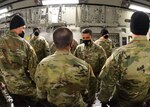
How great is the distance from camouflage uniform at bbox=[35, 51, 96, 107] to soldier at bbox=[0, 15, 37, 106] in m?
0.69

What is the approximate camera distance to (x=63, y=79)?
2424 millimetres

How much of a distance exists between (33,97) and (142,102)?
1290 millimetres

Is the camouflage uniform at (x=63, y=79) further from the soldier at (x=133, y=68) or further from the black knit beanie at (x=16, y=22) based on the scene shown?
the black knit beanie at (x=16, y=22)

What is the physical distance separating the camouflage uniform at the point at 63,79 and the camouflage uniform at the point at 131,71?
0.83 feet

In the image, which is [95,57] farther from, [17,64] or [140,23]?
[140,23]

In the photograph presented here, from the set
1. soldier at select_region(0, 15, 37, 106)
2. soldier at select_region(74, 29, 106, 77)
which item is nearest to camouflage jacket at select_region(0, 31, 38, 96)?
soldier at select_region(0, 15, 37, 106)

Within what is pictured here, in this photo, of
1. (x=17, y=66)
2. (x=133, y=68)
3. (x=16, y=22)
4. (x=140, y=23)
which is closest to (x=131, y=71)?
(x=133, y=68)

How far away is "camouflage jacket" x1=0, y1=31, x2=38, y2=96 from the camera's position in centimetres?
317

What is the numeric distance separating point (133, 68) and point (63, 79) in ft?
2.14

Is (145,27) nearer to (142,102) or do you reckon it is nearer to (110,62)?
(110,62)

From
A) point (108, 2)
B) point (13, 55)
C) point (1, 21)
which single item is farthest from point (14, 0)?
point (13, 55)

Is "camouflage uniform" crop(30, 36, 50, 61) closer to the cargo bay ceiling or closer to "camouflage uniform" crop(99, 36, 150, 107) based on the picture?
the cargo bay ceiling

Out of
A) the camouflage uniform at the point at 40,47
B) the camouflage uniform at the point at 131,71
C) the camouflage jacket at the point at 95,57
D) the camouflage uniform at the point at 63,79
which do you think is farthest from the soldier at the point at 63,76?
the camouflage uniform at the point at 40,47

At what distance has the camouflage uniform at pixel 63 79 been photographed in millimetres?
2434
